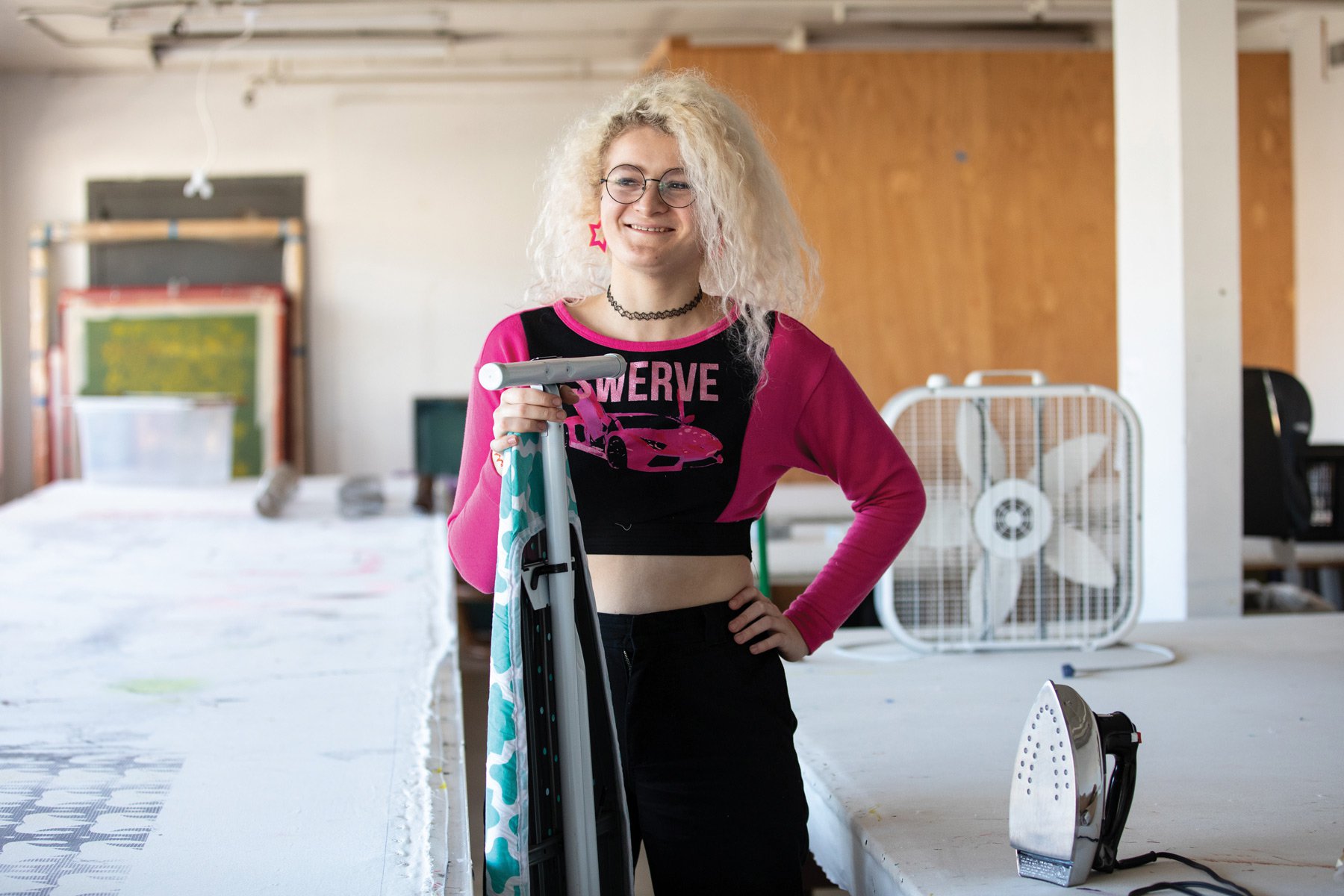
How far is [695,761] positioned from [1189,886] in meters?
0.54

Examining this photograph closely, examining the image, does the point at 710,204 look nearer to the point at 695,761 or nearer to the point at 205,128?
the point at 695,761

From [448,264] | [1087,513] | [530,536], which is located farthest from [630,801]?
[448,264]

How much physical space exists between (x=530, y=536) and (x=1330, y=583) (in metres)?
3.50

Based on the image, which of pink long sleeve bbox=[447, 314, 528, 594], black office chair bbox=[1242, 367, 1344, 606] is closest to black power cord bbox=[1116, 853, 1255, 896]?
pink long sleeve bbox=[447, 314, 528, 594]

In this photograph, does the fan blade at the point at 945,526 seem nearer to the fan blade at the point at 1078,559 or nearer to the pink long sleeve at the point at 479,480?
the fan blade at the point at 1078,559

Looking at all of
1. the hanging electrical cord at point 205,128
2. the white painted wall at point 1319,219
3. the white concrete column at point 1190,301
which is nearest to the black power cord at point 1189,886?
the white concrete column at point 1190,301

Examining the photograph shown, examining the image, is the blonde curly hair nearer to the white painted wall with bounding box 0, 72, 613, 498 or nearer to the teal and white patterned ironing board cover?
the teal and white patterned ironing board cover

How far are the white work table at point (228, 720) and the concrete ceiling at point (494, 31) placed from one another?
7.54 ft

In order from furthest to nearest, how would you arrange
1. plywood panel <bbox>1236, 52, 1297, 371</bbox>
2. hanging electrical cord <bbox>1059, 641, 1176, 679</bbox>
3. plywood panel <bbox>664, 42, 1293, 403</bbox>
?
plywood panel <bbox>1236, 52, 1297, 371</bbox> < plywood panel <bbox>664, 42, 1293, 403</bbox> < hanging electrical cord <bbox>1059, 641, 1176, 679</bbox>

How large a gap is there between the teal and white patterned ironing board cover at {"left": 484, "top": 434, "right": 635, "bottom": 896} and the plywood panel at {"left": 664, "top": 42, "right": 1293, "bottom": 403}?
154 inches

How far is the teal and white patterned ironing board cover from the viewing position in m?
1.09

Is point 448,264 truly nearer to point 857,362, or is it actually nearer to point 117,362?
point 117,362

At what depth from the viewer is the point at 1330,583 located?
3.79 meters

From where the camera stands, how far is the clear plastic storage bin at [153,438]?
4.54m
